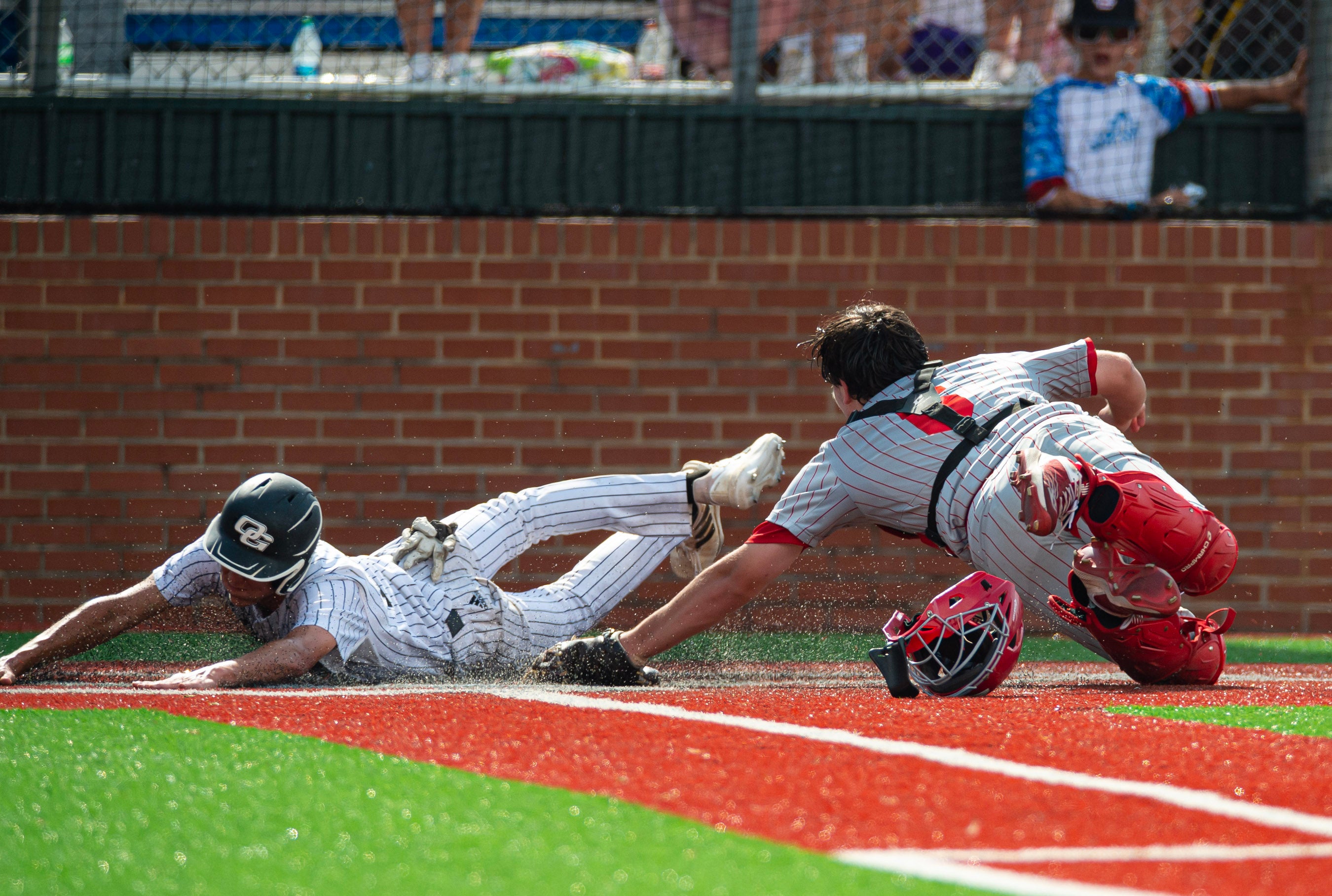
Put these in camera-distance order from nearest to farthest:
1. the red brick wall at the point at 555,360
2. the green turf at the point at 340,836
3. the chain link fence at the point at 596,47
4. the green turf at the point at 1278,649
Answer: the green turf at the point at 340,836, the green turf at the point at 1278,649, the red brick wall at the point at 555,360, the chain link fence at the point at 596,47

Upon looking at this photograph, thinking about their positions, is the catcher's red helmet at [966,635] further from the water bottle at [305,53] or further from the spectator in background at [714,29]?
the water bottle at [305,53]

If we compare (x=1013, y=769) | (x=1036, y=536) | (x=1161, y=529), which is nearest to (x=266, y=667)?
(x=1036, y=536)

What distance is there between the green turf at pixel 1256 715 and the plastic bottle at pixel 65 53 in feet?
19.5

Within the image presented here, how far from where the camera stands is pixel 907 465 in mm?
4570

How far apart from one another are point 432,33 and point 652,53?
1.12 m

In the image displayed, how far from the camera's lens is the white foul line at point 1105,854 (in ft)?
6.94

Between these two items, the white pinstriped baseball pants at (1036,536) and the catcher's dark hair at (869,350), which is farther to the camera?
the catcher's dark hair at (869,350)

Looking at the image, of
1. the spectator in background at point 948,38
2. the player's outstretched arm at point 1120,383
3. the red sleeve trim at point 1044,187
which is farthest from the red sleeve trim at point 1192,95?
the player's outstretched arm at point 1120,383

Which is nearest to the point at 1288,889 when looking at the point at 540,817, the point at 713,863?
the point at 713,863

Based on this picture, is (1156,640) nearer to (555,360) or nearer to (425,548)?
(425,548)

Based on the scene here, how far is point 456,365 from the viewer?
7102 mm

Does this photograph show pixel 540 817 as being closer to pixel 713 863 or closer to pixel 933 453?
pixel 713 863

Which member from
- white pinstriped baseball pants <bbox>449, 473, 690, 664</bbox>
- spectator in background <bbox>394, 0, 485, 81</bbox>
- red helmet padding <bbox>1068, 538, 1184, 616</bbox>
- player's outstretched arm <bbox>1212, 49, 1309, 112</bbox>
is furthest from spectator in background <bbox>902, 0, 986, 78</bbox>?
red helmet padding <bbox>1068, 538, 1184, 616</bbox>

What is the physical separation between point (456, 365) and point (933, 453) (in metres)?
3.13
